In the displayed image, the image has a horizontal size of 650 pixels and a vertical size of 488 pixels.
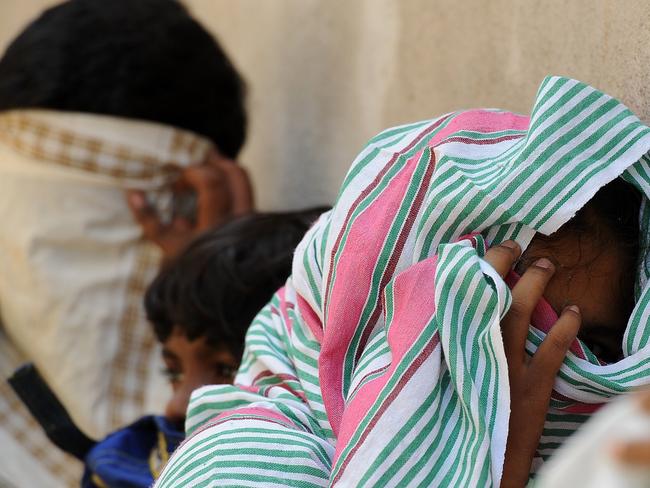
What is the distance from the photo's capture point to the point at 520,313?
79 centimetres

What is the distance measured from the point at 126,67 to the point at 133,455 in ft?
2.79

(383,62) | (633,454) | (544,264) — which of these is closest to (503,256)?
(544,264)

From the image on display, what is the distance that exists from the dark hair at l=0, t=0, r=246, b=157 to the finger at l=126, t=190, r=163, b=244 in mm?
168

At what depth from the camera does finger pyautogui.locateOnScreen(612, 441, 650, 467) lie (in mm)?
344

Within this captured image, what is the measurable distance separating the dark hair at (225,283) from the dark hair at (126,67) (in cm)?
53

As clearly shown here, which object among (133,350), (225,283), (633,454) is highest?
(633,454)

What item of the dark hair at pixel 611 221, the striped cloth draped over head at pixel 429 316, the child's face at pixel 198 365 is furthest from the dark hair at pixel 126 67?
the dark hair at pixel 611 221

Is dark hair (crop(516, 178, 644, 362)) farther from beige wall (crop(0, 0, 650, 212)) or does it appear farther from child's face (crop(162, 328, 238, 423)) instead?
child's face (crop(162, 328, 238, 423))

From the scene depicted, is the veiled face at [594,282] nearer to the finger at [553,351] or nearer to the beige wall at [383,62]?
the finger at [553,351]

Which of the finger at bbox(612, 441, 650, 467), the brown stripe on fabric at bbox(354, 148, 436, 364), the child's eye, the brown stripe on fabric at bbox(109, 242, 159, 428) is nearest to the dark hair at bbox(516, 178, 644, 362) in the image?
the brown stripe on fabric at bbox(354, 148, 436, 364)

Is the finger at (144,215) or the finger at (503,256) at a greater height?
the finger at (503,256)

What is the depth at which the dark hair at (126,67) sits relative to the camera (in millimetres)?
1918

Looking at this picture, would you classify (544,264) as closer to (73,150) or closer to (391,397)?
(391,397)

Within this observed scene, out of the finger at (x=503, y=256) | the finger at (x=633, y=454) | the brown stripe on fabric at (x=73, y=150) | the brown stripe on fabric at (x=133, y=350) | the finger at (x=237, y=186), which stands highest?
the finger at (x=633, y=454)
